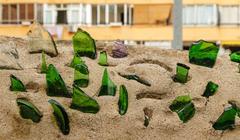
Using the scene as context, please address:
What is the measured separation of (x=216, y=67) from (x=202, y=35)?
1388 inches

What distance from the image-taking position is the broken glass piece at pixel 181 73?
319 inches

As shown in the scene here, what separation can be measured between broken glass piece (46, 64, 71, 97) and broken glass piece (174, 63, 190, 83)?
4.03ft

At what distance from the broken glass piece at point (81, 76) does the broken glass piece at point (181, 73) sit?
967 millimetres

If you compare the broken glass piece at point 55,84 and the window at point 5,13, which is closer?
the broken glass piece at point 55,84

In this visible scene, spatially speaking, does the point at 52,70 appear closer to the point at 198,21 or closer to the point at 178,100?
the point at 178,100

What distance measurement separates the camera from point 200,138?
7.62 meters

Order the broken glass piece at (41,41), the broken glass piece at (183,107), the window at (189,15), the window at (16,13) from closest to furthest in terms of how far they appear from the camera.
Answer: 1. the broken glass piece at (183,107)
2. the broken glass piece at (41,41)
3. the window at (189,15)
4. the window at (16,13)

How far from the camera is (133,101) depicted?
308 inches

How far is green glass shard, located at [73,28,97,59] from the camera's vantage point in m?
8.19

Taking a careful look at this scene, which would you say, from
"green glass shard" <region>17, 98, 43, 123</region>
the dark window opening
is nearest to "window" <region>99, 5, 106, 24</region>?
the dark window opening

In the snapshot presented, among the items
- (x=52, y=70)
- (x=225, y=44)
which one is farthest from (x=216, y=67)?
(x=225, y=44)

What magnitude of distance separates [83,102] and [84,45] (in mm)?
983

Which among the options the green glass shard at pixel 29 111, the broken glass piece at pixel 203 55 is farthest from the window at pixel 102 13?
the green glass shard at pixel 29 111

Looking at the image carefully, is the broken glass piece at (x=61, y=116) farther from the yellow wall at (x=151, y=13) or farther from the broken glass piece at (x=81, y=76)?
the yellow wall at (x=151, y=13)
